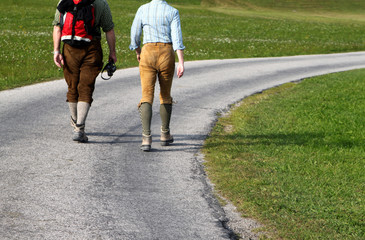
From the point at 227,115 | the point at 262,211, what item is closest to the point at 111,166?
the point at 262,211

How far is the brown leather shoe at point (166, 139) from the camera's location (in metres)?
7.57

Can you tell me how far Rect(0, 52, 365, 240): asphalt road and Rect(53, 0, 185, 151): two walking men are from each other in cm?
48

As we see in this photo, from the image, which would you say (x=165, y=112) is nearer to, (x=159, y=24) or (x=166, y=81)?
(x=166, y=81)

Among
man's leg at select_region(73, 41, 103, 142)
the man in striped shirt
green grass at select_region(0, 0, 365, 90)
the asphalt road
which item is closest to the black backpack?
man's leg at select_region(73, 41, 103, 142)

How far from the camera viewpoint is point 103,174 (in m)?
6.11

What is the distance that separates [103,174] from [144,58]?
5.68ft

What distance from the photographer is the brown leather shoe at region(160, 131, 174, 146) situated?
24.8 feet

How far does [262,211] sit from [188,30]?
3297 centimetres

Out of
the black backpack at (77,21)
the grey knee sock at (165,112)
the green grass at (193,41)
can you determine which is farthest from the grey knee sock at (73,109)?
the green grass at (193,41)

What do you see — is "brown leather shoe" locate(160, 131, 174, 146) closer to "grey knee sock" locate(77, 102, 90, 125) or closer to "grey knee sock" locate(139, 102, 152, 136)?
"grey knee sock" locate(139, 102, 152, 136)

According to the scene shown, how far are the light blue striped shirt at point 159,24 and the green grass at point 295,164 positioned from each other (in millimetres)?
1617

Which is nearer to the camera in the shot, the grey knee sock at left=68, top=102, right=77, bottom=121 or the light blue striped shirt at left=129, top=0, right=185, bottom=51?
the light blue striped shirt at left=129, top=0, right=185, bottom=51

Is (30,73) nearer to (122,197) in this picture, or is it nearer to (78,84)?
(78,84)

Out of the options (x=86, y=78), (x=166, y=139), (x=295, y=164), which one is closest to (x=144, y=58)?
(x=86, y=78)
